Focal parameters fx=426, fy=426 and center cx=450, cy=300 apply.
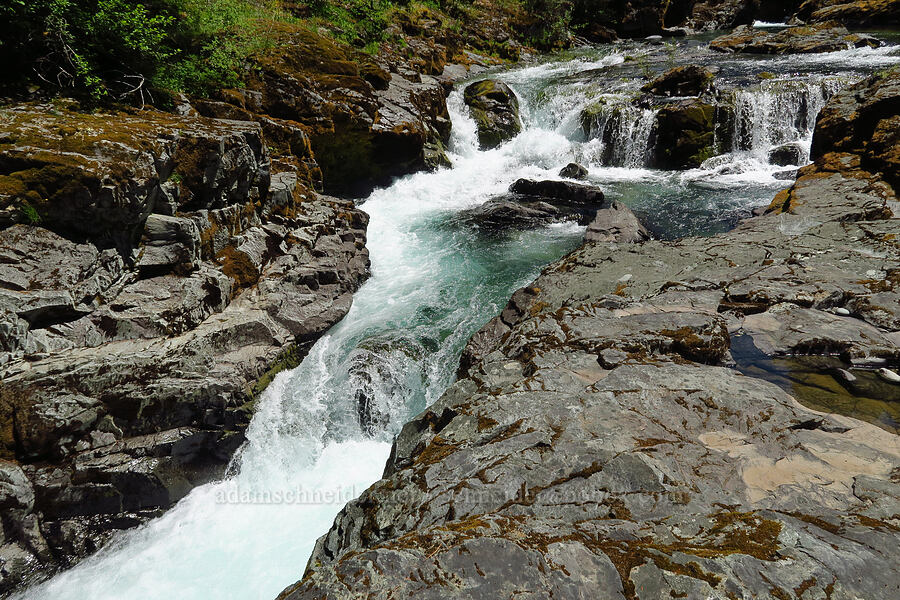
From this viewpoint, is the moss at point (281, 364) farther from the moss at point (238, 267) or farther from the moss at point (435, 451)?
the moss at point (435, 451)

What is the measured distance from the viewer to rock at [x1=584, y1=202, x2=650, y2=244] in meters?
10.1

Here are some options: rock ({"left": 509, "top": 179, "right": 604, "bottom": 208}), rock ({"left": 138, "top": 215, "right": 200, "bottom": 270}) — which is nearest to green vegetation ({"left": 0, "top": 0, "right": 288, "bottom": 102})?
rock ({"left": 138, "top": 215, "right": 200, "bottom": 270})

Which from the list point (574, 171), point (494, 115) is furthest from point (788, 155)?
point (494, 115)

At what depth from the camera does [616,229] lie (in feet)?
34.0

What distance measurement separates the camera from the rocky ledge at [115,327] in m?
5.20

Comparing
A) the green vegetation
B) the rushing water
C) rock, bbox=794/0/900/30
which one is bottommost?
the rushing water

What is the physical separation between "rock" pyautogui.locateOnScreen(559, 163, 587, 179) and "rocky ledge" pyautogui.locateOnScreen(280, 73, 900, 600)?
9.42 m

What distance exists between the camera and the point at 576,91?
19.7 meters

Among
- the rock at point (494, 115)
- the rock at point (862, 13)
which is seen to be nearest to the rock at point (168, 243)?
the rock at point (494, 115)

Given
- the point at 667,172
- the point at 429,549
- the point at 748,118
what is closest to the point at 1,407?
the point at 429,549

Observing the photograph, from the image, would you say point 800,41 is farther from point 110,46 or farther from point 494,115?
point 110,46

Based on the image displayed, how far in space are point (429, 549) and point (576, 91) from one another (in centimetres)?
2147

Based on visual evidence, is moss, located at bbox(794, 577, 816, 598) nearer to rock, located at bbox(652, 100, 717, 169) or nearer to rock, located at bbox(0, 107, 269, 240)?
rock, located at bbox(0, 107, 269, 240)

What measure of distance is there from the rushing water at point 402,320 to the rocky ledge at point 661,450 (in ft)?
6.43
